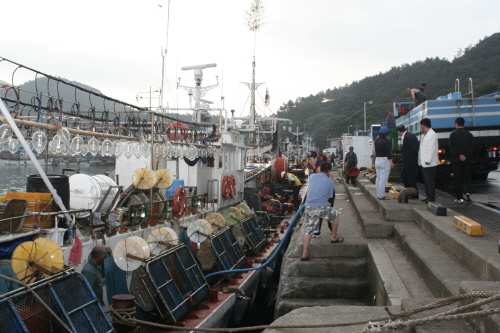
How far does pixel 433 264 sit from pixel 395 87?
8243 centimetres

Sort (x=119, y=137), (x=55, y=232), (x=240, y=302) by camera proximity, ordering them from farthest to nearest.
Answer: (x=119, y=137) < (x=240, y=302) < (x=55, y=232)

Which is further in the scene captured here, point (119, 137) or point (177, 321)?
point (119, 137)

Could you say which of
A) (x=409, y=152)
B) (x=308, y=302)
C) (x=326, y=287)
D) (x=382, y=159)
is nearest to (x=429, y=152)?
(x=409, y=152)

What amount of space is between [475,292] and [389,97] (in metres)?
78.6

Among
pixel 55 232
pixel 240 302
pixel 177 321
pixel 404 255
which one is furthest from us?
pixel 240 302

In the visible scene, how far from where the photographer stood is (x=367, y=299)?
587 centimetres

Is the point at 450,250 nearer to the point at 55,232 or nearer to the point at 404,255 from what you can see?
the point at 404,255

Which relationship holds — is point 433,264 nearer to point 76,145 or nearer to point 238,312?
point 238,312

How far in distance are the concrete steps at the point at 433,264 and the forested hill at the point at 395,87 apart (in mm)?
38536

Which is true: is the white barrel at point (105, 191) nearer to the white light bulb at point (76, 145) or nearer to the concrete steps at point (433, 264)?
the white light bulb at point (76, 145)

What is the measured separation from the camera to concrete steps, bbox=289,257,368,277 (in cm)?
628

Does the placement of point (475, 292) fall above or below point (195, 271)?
above

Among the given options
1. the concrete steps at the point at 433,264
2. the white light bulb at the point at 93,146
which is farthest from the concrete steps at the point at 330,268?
the white light bulb at the point at 93,146

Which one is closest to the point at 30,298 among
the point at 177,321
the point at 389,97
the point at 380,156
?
the point at 177,321
